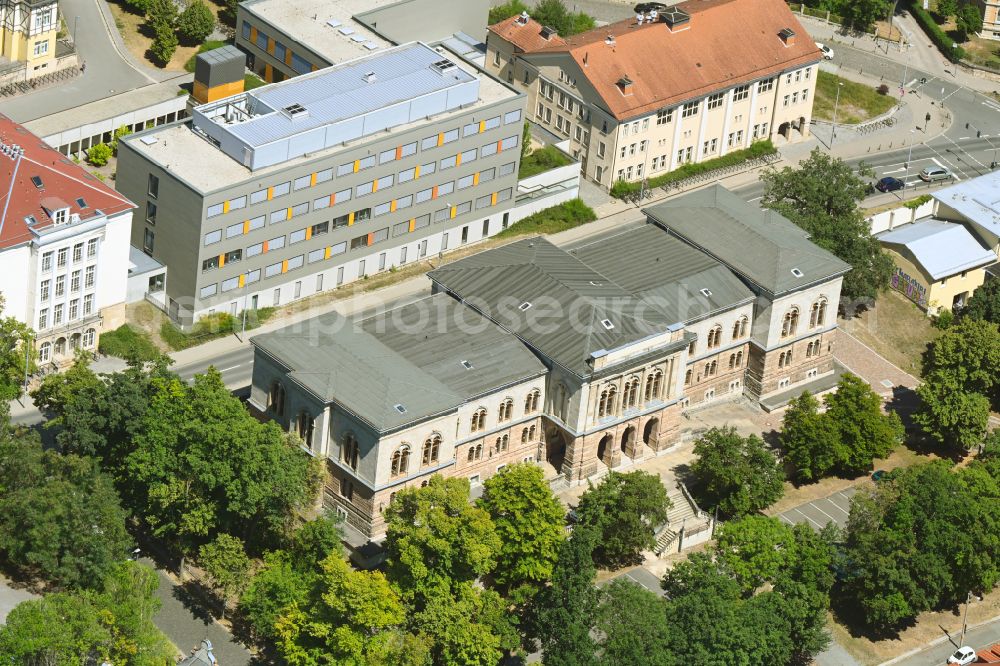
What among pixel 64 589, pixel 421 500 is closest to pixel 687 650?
pixel 421 500

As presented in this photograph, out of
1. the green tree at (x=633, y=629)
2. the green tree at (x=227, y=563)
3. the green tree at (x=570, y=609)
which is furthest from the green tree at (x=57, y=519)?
the green tree at (x=633, y=629)

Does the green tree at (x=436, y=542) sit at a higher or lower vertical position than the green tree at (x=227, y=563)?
higher

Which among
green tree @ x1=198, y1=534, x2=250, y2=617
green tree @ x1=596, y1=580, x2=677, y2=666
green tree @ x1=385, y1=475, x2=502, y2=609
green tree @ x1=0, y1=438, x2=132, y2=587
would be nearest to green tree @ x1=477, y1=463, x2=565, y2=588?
green tree @ x1=385, y1=475, x2=502, y2=609

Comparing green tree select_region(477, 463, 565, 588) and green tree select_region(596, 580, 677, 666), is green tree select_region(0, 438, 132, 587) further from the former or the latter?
green tree select_region(596, 580, 677, 666)

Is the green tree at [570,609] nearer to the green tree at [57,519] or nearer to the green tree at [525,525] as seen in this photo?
the green tree at [525,525]

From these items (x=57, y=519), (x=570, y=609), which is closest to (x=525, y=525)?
(x=570, y=609)
